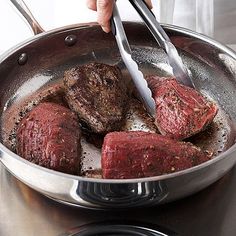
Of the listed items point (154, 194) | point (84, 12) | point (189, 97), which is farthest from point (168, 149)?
point (84, 12)

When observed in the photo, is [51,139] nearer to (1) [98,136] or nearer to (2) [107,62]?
(1) [98,136]

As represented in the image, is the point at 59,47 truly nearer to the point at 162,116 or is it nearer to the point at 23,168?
the point at 162,116

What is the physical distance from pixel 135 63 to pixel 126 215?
1.47ft

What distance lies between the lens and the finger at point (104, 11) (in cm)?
163

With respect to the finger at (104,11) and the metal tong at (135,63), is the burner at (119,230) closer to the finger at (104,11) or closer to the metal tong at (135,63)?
the metal tong at (135,63)

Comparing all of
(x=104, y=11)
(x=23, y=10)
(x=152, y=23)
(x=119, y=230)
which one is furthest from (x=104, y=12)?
(x=119, y=230)

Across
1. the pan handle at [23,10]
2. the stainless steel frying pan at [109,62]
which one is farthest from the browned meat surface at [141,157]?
the pan handle at [23,10]

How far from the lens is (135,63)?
1612 mm

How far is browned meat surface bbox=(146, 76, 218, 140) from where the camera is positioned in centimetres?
152

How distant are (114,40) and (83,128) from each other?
369mm

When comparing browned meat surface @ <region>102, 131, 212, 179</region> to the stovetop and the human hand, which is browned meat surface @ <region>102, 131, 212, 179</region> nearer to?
the stovetop

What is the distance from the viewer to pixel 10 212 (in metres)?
1.37

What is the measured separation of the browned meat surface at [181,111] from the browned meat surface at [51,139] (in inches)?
9.0

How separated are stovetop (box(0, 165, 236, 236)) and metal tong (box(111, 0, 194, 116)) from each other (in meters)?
0.32
